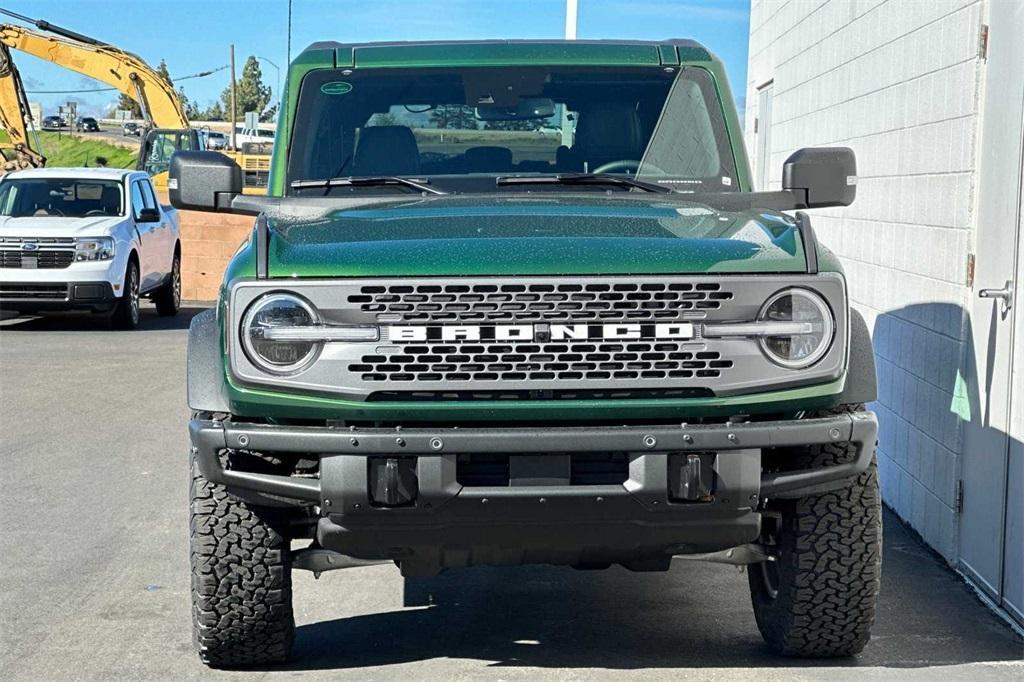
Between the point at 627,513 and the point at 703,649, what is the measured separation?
4.13ft

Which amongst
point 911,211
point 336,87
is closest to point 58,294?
point 911,211

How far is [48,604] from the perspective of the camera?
6285 millimetres

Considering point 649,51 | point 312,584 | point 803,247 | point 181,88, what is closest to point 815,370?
point 803,247

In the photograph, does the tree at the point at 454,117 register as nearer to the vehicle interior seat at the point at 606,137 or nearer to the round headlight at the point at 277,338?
the vehicle interior seat at the point at 606,137

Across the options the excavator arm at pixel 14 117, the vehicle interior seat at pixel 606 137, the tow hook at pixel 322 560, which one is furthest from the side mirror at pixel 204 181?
the excavator arm at pixel 14 117

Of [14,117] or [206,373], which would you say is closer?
[206,373]

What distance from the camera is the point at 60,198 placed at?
61.0 feet

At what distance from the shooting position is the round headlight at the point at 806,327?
4.70m

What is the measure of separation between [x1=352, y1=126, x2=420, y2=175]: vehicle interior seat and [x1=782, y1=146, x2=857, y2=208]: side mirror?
1.42 metres

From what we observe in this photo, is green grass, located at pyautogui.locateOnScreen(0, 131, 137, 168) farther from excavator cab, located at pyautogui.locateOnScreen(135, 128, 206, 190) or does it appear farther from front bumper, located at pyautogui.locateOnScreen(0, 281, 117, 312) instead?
front bumper, located at pyautogui.locateOnScreen(0, 281, 117, 312)

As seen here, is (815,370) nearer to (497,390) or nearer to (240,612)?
(497,390)

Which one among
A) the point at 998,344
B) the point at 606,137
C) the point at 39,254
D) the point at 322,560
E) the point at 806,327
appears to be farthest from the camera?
the point at 39,254

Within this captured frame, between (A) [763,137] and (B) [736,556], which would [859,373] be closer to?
(B) [736,556]

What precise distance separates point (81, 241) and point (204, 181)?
40.4ft
